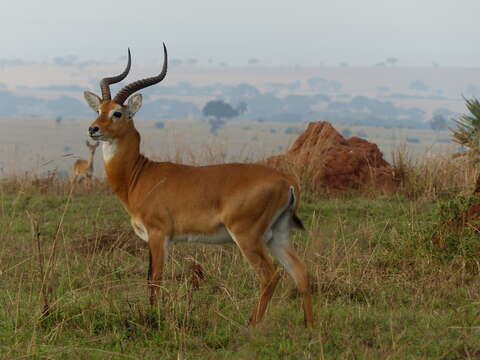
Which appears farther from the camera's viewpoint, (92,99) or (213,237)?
(92,99)

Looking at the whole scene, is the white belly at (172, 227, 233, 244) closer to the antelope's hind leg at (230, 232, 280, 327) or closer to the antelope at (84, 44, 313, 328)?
the antelope at (84, 44, 313, 328)

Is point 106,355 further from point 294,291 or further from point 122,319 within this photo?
point 294,291

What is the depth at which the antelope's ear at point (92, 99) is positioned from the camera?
23.0 ft

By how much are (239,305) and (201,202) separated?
0.86 metres

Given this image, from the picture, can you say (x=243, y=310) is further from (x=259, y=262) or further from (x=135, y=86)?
(x=135, y=86)

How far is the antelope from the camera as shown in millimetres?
Result: 5641

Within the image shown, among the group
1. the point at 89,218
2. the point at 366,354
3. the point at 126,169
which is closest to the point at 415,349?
the point at 366,354

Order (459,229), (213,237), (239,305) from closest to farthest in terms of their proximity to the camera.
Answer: (213,237), (239,305), (459,229)

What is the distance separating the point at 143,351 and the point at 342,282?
2343 millimetres

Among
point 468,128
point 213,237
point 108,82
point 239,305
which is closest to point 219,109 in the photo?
point 468,128

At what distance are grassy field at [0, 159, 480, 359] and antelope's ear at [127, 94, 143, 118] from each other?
1.24 metres

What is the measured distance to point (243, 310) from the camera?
602 cm

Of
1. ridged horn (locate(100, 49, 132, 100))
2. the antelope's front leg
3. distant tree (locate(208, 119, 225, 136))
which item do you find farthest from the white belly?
distant tree (locate(208, 119, 225, 136))

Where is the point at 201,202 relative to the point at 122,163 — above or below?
below
